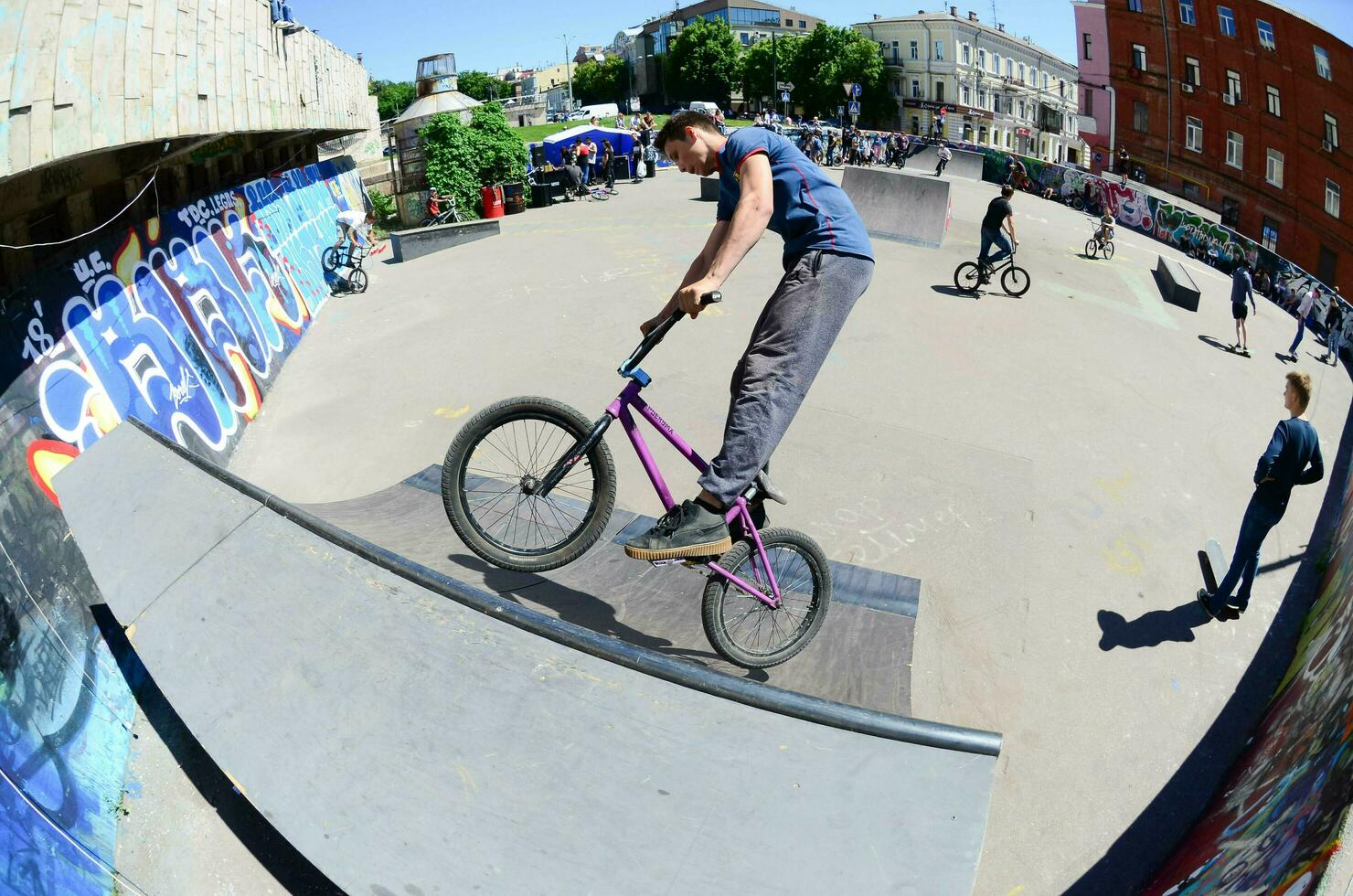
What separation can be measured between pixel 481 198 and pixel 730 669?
21618 millimetres

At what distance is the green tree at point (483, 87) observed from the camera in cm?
16662

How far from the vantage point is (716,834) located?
7.97 ft

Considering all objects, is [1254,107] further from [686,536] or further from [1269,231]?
[686,536]

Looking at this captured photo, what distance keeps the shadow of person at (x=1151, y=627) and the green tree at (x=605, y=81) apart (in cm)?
15398

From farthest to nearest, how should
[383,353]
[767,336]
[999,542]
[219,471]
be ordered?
[383,353] < [999,542] < [219,471] < [767,336]

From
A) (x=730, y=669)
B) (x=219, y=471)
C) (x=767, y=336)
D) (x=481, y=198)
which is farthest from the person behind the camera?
(x=481, y=198)

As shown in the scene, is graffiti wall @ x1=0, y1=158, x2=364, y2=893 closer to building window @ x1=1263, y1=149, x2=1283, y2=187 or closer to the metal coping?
the metal coping

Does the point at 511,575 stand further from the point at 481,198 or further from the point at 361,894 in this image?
the point at 481,198

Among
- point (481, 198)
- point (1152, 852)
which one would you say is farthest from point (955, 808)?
point (481, 198)

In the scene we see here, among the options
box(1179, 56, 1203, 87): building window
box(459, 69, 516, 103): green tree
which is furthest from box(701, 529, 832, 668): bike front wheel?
box(459, 69, 516, 103): green tree

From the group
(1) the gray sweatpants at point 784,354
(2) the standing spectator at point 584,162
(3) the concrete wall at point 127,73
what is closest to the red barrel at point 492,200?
(2) the standing spectator at point 584,162

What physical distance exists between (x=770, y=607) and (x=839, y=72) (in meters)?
104

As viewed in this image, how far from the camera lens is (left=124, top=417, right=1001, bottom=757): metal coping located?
2.54 meters

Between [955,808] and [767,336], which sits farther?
[767,336]
